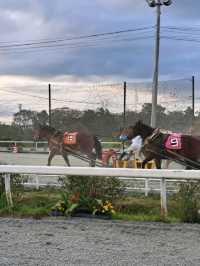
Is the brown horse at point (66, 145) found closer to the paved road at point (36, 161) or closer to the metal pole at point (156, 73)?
the paved road at point (36, 161)

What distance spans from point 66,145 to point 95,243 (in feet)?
37.8

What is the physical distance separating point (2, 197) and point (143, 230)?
3.02m

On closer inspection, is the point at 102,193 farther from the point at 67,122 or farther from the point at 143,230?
the point at 67,122

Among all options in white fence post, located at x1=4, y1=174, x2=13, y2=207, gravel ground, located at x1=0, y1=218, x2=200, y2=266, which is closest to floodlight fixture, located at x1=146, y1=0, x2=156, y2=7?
white fence post, located at x1=4, y1=174, x2=13, y2=207

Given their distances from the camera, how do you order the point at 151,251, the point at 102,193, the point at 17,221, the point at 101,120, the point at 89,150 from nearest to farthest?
the point at 151,251 → the point at 17,221 → the point at 102,193 → the point at 89,150 → the point at 101,120

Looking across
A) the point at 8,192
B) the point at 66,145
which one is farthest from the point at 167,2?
the point at 8,192

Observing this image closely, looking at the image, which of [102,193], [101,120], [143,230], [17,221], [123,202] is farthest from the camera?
[101,120]

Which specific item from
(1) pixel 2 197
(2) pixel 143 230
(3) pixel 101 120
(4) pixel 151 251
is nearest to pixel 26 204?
(1) pixel 2 197

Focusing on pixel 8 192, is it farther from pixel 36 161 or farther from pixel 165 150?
pixel 36 161

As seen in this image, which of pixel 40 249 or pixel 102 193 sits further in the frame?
pixel 102 193

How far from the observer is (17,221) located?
8.27 metres

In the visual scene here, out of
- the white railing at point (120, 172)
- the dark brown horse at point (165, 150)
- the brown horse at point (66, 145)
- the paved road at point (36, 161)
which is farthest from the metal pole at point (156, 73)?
the white railing at point (120, 172)

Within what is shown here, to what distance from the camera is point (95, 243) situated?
6.66 metres

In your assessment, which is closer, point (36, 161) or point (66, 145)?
point (66, 145)
